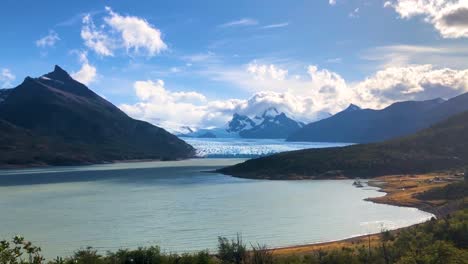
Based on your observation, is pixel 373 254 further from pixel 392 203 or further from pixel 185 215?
pixel 392 203

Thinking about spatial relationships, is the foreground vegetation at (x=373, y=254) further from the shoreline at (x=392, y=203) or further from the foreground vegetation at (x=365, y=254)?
the shoreline at (x=392, y=203)

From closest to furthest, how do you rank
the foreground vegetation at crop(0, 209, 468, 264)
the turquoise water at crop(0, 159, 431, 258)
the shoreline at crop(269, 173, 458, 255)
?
the foreground vegetation at crop(0, 209, 468, 264) < the shoreline at crop(269, 173, 458, 255) < the turquoise water at crop(0, 159, 431, 258)

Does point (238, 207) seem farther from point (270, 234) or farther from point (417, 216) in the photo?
point (417, 216)

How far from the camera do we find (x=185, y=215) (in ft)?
352

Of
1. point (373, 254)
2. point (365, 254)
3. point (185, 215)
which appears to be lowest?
point (185, 215)

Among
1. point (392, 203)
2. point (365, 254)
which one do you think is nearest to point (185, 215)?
point (392, 203)

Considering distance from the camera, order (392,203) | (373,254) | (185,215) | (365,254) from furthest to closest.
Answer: (392,203)
(185,215)
(373,254)
(365,254)

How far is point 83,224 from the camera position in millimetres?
96250

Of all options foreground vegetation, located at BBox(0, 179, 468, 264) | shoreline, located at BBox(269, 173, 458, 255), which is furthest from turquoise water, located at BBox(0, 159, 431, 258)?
foreground vegetation, located at BBox(0, 179, 468, 264)

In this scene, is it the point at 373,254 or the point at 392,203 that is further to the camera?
the point at 392,203

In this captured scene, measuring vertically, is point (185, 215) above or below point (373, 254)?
below

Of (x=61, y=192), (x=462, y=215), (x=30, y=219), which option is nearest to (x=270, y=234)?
(x=462, y=215)

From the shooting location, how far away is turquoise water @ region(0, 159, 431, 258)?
269 ft

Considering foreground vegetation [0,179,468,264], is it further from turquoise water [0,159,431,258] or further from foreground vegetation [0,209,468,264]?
turquoise water [0,159,431,258]
